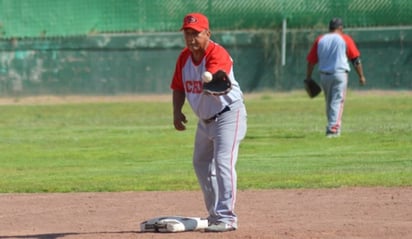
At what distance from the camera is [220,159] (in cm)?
793

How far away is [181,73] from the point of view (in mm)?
8094

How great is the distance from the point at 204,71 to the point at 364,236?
67.2 inches

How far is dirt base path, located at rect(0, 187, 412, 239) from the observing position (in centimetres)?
812

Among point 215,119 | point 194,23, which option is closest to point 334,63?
point 215,119

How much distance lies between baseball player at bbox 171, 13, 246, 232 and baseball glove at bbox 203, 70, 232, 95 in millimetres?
92

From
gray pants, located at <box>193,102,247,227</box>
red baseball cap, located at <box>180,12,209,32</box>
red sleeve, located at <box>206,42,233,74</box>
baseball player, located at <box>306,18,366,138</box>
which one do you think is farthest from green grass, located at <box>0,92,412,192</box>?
red baseball cap, located at <box>180,12,209,32</box>

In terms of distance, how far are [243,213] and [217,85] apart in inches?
85.6

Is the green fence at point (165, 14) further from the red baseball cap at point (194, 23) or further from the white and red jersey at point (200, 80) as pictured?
the red baseball cap at point (194, 23)

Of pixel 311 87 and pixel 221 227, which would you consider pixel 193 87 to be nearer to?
pixel 221 227

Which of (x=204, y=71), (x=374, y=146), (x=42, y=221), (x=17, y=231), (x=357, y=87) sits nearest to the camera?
(x=204, y=71)

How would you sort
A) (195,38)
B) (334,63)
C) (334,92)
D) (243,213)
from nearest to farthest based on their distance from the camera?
(195,38) < (243,213) < (334,92) < (334,63)

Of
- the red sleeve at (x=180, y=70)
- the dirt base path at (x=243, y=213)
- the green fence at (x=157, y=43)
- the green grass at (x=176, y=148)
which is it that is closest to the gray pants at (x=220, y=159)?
the dirt base path at (x=243, y=213)

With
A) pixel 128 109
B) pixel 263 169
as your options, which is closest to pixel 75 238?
pixel 263 169

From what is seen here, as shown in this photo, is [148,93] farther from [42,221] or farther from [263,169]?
[42,221]
